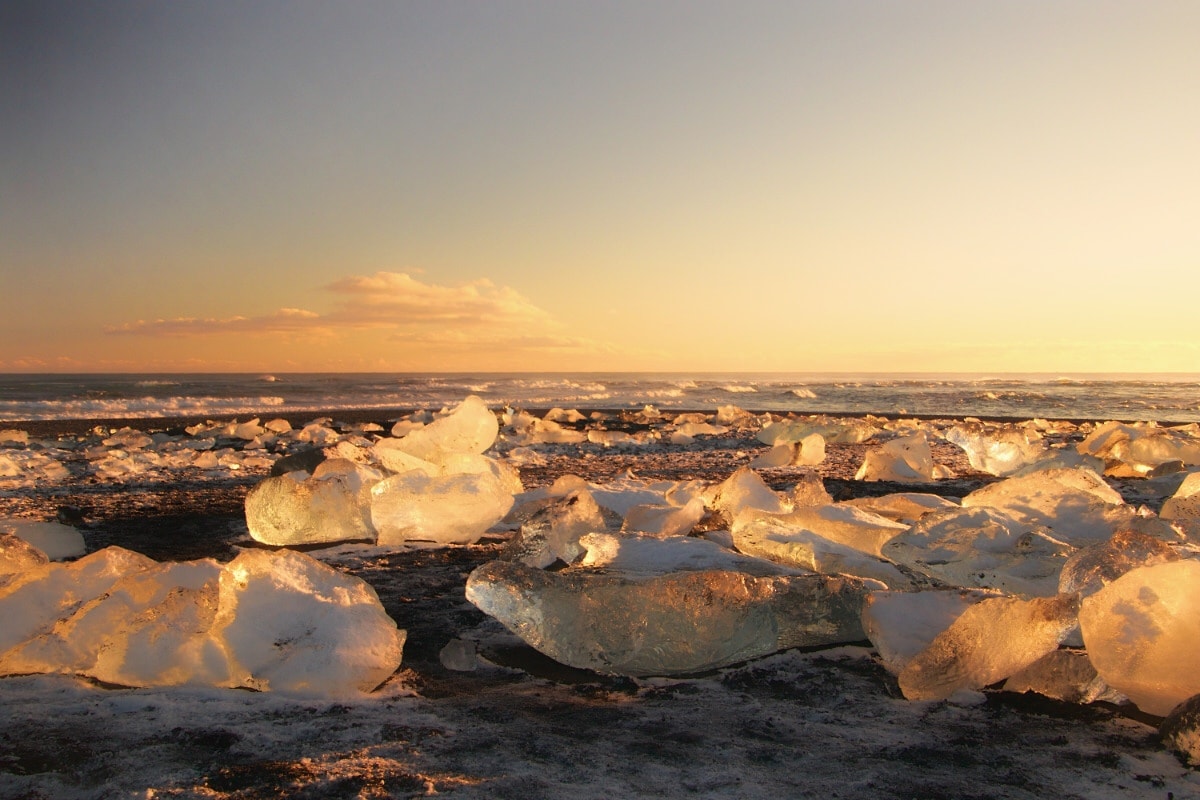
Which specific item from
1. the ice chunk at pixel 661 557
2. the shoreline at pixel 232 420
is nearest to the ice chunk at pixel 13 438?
the shoreline at pixel 232 420

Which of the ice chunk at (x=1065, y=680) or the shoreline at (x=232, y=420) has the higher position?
the ice chunk at (x=1065, y=680)

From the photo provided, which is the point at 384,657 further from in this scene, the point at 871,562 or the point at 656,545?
the point at 871,562

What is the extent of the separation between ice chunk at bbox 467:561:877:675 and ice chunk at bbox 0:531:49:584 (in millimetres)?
1455

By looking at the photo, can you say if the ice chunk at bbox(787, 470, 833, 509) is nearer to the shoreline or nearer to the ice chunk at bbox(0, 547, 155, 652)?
the ice chunk at bbox(0, 547, 155, 652)

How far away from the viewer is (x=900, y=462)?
6094 millimetres

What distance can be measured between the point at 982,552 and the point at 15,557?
3.28m

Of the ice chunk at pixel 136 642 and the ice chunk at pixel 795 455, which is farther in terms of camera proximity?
the ice chunk at pixel 795 455

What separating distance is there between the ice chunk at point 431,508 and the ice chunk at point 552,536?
53cm

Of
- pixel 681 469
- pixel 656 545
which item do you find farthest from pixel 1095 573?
pixel 681 469

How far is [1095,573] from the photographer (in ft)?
6.76

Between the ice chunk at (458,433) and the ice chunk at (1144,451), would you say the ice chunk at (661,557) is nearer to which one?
the ice chunk at (458,433)

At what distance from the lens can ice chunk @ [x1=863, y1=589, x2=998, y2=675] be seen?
72.8 inches

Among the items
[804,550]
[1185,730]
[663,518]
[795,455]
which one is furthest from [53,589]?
[795,455]

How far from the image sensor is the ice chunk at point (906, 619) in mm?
1849
